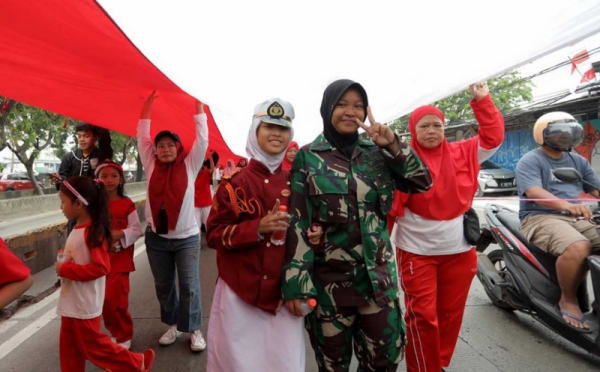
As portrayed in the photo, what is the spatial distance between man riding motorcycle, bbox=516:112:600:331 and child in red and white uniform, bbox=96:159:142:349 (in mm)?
3065

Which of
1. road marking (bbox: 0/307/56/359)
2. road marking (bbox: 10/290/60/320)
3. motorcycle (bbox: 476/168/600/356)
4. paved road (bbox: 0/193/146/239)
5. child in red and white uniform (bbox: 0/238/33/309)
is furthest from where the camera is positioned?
paved road (bbox: 0/193/146/239)

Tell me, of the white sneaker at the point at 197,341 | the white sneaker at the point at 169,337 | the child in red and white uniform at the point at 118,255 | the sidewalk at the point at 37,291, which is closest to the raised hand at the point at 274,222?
the child in red and white uniform at the point at 118,255

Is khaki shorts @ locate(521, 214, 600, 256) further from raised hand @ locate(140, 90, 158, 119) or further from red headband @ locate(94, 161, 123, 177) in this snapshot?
red headband @ locate(94, 161, 123, 177)

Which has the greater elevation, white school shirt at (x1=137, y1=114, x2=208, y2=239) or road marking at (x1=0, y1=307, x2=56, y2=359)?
white school shirt at (x1=137, y1=114, x2=208, y2=239)

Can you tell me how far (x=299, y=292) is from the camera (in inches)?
62.2

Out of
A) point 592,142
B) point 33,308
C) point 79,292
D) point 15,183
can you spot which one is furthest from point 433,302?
point 15,183

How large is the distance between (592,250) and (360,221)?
1.95 m

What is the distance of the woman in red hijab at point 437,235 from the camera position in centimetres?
219

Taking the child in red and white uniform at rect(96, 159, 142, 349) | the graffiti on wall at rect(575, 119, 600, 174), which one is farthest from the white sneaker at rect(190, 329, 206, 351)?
the graffiti on wall at rect(575, 119, 600, 174)

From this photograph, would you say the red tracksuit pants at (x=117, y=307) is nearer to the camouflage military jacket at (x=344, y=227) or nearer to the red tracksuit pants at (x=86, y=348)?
the red tracksuit pants at (x=86, y=348)

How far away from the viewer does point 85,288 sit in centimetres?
218

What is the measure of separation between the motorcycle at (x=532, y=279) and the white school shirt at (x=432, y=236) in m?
0.92

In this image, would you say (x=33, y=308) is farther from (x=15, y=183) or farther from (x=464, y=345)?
(x=15, y=183)

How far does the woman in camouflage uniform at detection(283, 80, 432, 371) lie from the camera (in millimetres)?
1625
